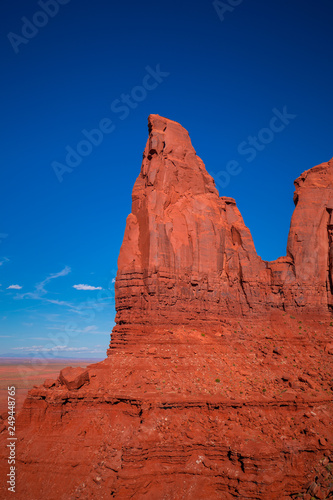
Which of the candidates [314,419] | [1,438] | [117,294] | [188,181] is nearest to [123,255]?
[117,294]

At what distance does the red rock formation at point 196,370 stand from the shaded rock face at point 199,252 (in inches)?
5.4

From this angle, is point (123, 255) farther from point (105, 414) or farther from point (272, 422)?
point (272, 422)

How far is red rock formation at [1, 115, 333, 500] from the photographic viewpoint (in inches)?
1233

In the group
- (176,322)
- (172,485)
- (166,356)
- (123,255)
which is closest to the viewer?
(172,485)

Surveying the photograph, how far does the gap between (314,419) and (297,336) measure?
12.4 meters

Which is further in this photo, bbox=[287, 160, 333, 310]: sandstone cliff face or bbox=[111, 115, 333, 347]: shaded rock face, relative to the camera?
bbox=[287, 160, 333, 310]: sandstone cliff face

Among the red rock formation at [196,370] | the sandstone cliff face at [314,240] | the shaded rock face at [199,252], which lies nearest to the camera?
the red rock formation at [196,370]

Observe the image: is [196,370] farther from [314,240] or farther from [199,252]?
[314,240]

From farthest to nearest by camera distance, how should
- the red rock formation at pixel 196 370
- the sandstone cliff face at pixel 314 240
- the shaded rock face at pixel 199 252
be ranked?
1. the sandstone cliff face at pixel 314 240
2. the shaded rock face at pixel 199 252
3. the red rock formation at pixel 196 370

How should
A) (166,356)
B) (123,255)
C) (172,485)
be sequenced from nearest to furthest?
(172,485), (166,356), (123,255)

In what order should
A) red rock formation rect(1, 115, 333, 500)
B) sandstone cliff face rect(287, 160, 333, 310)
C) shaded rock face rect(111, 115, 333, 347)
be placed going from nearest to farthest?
red rock formation rect(1, 115, 333, 500), shaded rock face rect(111, 115, 333, 347), sandstone cliff face rect(287, 160, 333, 310)

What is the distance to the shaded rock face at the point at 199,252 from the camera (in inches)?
1716

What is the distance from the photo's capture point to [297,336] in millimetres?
47250

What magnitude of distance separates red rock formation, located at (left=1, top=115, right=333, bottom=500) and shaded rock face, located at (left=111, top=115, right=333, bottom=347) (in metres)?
Answer: 0.14
